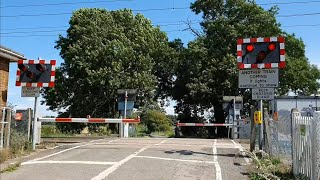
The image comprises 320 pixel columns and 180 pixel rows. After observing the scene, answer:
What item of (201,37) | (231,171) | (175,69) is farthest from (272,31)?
(231,171)

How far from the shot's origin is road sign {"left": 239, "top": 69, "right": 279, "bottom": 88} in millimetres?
13367

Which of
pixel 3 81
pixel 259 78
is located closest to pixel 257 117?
pixel 259 78

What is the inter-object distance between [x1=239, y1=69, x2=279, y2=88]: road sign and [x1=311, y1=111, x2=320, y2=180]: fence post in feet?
16.8

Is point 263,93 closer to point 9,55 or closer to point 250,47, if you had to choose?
point 250,47

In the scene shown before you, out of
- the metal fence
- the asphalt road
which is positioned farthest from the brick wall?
the metal fence

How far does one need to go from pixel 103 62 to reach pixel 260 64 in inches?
935

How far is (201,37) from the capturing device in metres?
38.2

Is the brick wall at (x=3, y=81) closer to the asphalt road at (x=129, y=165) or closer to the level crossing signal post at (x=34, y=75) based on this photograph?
the level crossing signal post at (x=34, y=75)

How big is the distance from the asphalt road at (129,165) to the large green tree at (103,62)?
2135 cm

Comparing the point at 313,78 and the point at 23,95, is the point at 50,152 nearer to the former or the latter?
the point at 23,95

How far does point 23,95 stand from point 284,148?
8.38 meters

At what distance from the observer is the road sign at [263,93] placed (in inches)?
525

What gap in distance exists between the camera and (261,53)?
13125 millimetres

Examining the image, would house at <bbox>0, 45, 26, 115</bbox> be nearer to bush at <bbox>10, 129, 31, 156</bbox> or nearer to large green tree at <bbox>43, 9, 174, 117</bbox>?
bush at <bbox>10, 129, 31, 156</bbox>
